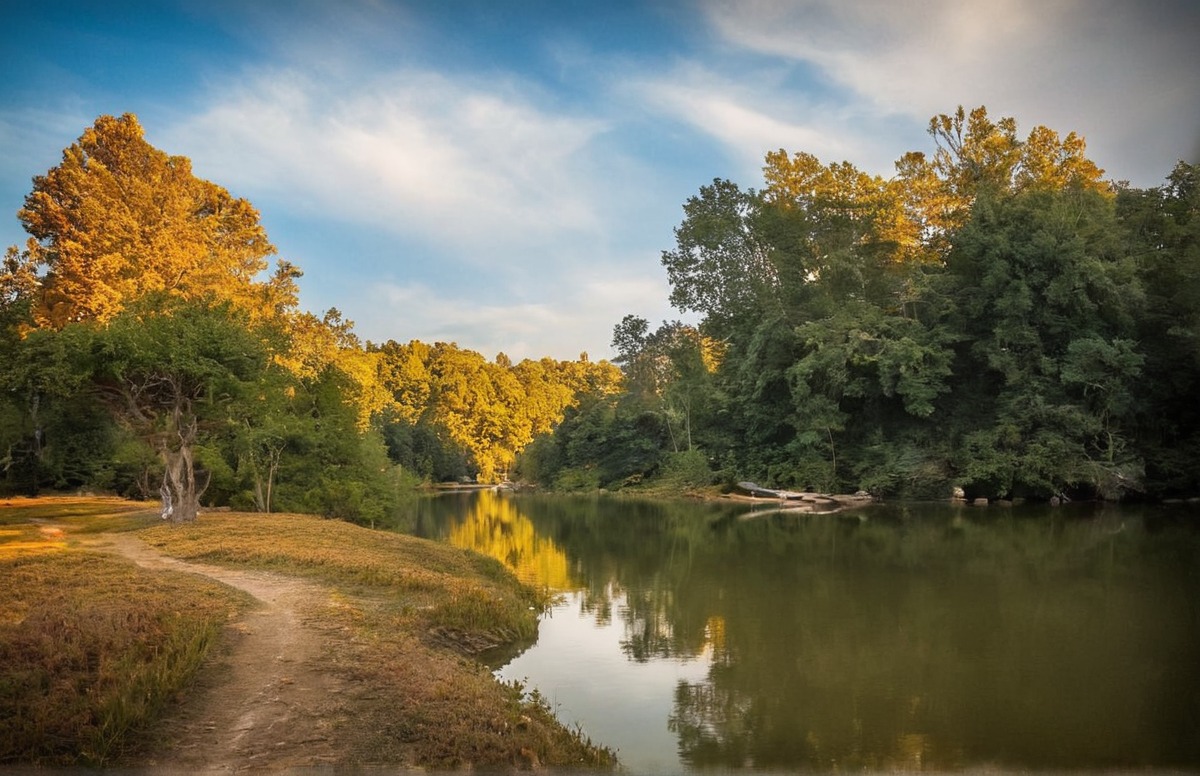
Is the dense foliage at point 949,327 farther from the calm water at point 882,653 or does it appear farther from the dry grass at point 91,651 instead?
the dry grass at point 91,651

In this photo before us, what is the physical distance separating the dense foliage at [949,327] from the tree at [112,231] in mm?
26676

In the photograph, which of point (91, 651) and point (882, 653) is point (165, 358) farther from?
point (882, 653)

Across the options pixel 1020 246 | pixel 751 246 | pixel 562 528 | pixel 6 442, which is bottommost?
pixel 562 528

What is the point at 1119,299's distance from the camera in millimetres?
30672

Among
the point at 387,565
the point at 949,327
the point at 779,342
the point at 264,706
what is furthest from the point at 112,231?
the point at 949,327

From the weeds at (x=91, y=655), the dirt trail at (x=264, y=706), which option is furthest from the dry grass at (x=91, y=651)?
the dirt trail at (x=264, y=706)

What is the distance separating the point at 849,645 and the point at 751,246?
129 feet

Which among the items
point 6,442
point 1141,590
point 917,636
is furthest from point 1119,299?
point 6,442

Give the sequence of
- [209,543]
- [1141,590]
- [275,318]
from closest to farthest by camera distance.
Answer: [1141,590], [209,543], [275,318]

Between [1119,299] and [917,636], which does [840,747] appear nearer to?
[917,636]

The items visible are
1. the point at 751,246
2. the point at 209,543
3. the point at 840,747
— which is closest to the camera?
the point at 840,747

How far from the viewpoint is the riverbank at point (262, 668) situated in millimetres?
5484

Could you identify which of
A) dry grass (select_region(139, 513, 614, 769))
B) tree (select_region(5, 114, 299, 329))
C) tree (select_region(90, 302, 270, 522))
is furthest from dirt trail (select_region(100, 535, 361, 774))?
tree (select_region(5, 114, 299, 329))

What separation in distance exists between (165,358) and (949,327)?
106ft
